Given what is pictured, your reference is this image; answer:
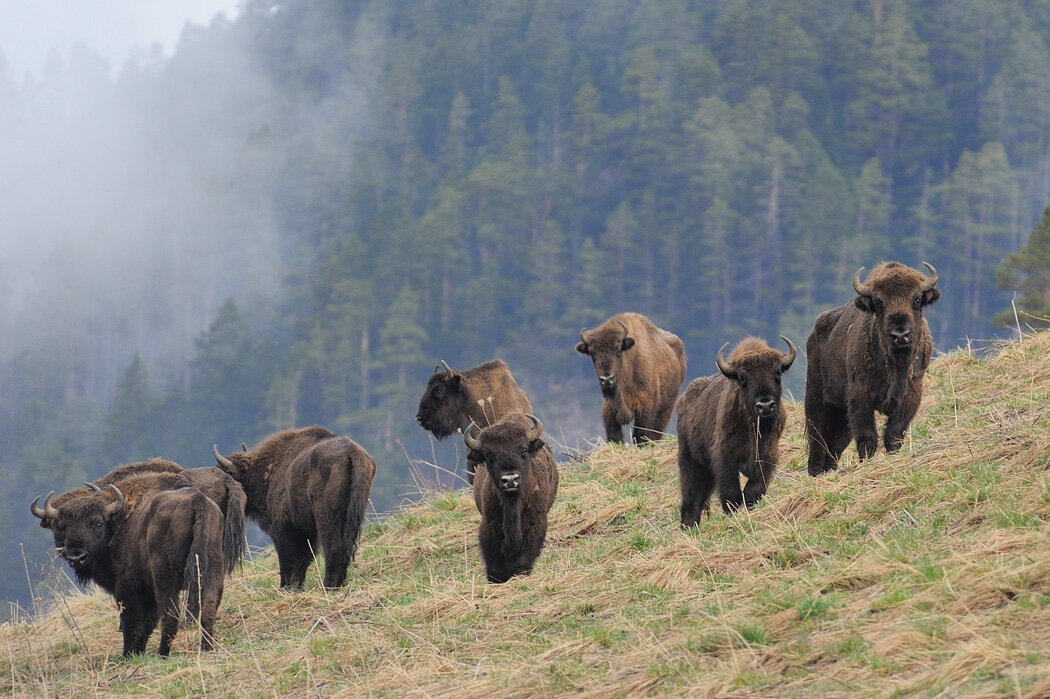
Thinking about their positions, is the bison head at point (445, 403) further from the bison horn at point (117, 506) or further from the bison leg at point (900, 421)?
the bison leg at point (900, 421)

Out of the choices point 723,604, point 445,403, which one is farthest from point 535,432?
point 445,403

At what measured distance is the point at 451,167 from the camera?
138 m

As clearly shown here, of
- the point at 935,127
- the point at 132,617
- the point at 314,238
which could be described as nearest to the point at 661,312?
the point at 935,127

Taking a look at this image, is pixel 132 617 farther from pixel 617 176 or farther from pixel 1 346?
pixel 1 346

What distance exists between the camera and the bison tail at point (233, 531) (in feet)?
37.7

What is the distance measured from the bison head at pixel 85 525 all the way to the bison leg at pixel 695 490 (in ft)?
17.2

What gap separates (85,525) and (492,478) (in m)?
4.08

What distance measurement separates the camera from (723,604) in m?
7.58

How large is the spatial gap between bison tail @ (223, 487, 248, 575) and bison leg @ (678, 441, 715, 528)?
160 inches

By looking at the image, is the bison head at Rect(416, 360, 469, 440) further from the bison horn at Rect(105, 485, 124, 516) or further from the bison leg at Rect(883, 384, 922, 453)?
the bison leg at Rect(883, 384, 922, 453)

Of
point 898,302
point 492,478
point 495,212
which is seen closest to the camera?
point 898,302

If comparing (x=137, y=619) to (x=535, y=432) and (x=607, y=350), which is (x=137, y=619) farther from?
(x=607, y=350)

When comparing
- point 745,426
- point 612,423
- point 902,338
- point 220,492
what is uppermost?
point 902,338

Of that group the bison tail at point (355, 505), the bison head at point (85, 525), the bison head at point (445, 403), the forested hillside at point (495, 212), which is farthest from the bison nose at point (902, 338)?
the forested hillside at point (495, 212)
